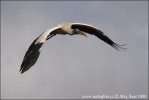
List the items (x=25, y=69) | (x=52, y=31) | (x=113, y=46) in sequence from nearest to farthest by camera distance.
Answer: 1. (x=25, y=69)
2. (x=52, y=31)
3. (x=113, y=46)

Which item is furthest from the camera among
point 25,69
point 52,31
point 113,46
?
point 113,46

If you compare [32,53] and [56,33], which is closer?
[32,53]

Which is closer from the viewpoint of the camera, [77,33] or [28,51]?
[28,51]

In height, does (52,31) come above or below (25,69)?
above

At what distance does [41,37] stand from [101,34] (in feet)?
16.6

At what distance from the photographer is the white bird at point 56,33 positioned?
27938mm

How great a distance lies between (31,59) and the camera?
2795 cm

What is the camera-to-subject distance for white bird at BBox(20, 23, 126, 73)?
1100 inches

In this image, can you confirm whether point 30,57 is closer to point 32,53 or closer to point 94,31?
point 32,53

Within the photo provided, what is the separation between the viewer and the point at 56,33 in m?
31.8

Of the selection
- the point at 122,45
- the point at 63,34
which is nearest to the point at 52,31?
the point at 63,34

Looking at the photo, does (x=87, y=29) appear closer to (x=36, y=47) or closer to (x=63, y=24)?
(x=63, y=24)

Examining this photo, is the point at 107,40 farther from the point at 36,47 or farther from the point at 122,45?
the point at 36,47

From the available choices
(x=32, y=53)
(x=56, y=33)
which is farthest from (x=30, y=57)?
(x=56, y=33)
